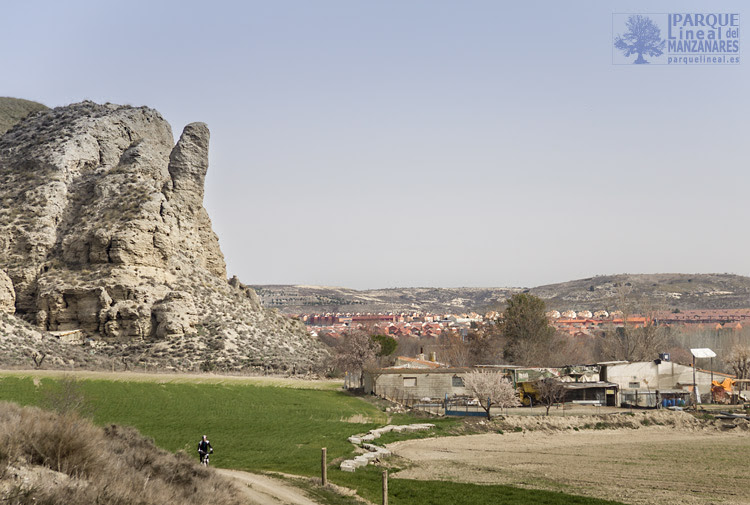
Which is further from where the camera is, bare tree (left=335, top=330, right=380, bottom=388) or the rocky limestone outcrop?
bare tree (left=335, top=330, right=380, bottom=388)

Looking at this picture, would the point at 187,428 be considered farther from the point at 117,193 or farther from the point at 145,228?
the point at 117,193

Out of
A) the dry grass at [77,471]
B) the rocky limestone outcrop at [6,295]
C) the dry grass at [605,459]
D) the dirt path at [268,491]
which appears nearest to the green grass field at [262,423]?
the dirt path at [268,491]

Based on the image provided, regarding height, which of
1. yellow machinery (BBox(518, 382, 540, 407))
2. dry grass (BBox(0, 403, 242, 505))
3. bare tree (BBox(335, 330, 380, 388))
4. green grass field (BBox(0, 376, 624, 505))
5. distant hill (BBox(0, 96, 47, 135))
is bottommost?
yellow machinery (BBox(518, 382, 540, 407))

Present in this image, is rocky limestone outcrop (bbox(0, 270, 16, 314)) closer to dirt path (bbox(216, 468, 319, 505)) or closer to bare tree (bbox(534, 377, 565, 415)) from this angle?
bare tree (bbox(534, 377, 565, 415))

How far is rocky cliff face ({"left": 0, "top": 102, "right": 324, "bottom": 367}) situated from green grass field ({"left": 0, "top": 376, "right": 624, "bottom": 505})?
47.3 ft

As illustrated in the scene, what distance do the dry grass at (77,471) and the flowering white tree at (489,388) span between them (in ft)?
112

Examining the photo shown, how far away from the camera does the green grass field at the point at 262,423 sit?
26.1 m

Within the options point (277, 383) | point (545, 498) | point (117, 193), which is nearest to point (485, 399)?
point (277, 383)

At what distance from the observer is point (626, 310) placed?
102 meters

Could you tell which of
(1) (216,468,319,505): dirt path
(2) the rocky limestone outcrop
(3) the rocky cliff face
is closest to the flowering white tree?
(3) the rocky cliff face

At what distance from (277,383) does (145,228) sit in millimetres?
20014

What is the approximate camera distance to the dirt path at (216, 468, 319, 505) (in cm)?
2218

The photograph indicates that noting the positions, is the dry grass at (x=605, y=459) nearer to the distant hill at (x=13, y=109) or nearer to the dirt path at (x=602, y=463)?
the dirt path at (x=602, y=463)

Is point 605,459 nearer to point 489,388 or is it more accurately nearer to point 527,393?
point 489,388
